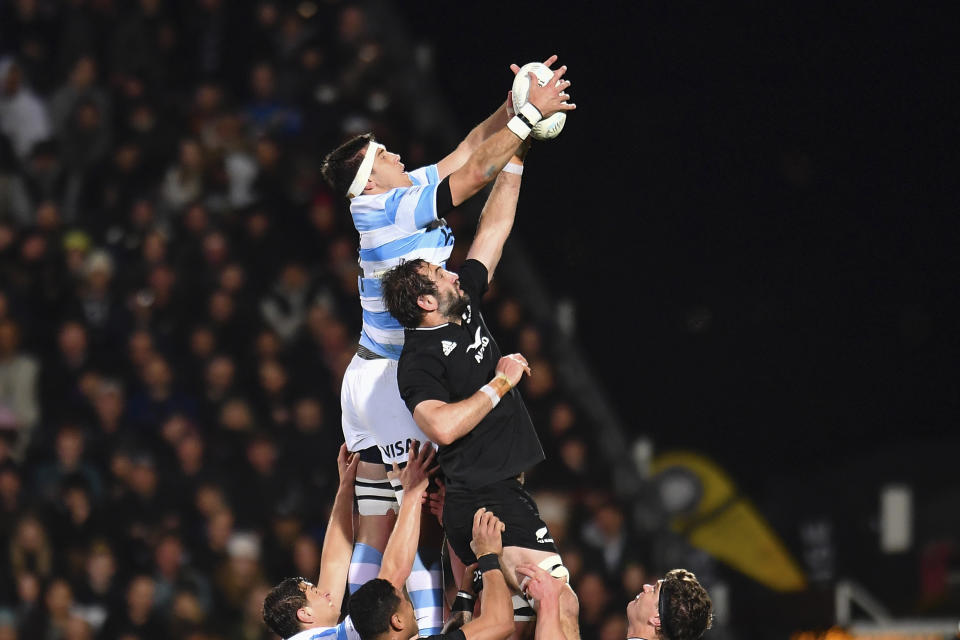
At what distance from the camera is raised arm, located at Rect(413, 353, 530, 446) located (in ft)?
17.8

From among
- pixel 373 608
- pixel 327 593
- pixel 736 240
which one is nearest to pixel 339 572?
pixel 327 593

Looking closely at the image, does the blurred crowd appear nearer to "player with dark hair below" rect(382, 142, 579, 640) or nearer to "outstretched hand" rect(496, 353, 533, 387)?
"player with dark hair below" rect(382, 142, 579, 640)

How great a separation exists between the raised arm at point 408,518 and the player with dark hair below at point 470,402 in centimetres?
13

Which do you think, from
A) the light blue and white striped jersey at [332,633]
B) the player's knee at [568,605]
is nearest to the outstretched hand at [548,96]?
the player's knee at [568,605]

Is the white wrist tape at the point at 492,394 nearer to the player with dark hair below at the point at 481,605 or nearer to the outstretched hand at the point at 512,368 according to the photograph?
the outstretched hand at the point at 512,368

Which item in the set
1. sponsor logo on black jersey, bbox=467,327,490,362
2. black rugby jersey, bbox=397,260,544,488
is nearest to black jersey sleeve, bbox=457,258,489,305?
black rugby jersey, bbox=397,260,544,488

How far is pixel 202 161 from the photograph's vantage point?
445 inches

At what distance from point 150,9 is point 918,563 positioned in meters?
7.06

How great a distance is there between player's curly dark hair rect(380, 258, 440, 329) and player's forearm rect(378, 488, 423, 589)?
2.39 ft

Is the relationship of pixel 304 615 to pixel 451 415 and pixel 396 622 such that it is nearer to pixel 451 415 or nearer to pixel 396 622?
pixel 396 622

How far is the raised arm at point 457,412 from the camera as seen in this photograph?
542 centimetres

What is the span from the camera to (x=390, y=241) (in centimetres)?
589

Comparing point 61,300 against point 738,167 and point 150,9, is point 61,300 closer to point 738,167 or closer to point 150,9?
point 150,9

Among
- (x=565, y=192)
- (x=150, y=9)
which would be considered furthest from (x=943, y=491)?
(x=150, y=9)
